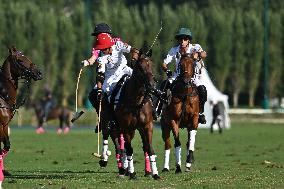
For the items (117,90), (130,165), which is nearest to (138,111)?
(117,90)

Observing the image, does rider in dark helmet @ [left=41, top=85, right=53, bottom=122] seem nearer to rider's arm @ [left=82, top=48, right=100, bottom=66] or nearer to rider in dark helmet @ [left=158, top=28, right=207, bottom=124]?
rider in dark helmet @ [left=158, top=28, right=207, bottom=124]

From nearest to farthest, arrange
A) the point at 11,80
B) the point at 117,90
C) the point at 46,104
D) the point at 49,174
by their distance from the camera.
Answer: the point at 11,80, the point at 117,90, the point at 49,174, the point at 46,104

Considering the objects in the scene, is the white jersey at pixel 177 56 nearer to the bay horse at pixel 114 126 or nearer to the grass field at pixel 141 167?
the bay horse at pixel 114 126

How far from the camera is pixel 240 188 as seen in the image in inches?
719

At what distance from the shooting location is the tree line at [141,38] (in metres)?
81.9

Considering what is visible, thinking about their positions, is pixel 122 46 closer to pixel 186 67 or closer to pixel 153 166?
pixel 186 67

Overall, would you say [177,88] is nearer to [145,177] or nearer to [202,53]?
[202,53]

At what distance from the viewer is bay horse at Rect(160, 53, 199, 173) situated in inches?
890

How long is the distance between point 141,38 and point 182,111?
204ft

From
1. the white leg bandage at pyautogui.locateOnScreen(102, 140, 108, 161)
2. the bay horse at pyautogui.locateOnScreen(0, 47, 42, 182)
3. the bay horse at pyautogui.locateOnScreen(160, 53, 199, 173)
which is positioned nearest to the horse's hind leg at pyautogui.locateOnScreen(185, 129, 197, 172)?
the bay horse at pyautogui.locateOnScreen(160, 53, 199, 173)

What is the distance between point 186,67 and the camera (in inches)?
881

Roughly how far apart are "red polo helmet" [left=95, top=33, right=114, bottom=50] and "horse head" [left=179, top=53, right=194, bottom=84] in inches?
77.6

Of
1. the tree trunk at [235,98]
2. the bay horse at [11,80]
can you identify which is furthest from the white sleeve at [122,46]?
the tree trunk at [235,98]

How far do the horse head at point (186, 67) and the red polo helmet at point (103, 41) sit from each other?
197cm
